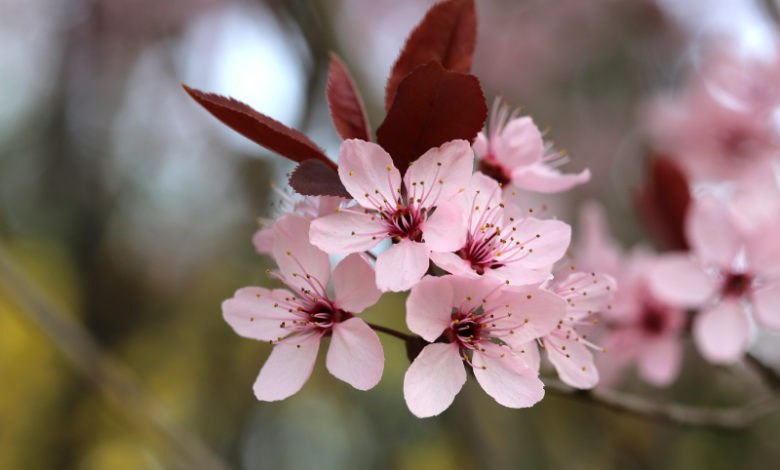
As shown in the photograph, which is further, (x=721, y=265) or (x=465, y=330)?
(x=721, y=265)

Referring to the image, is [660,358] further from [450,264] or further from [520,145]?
[450,264]

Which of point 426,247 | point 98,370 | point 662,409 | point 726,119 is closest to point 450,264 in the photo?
point 426,247

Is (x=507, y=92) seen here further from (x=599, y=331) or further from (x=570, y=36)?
(x=599, y=331)

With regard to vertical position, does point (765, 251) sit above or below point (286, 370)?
below

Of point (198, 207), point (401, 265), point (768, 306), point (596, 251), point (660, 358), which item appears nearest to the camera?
point (401, 265)

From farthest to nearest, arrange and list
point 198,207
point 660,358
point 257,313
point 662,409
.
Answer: point 198,207
point 660,358
point 662,409
point 257,313

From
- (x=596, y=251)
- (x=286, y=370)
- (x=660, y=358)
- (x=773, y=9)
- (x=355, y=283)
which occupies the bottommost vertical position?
(x=660, y=358)

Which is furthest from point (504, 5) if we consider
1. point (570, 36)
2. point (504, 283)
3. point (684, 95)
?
point (504, 283)
